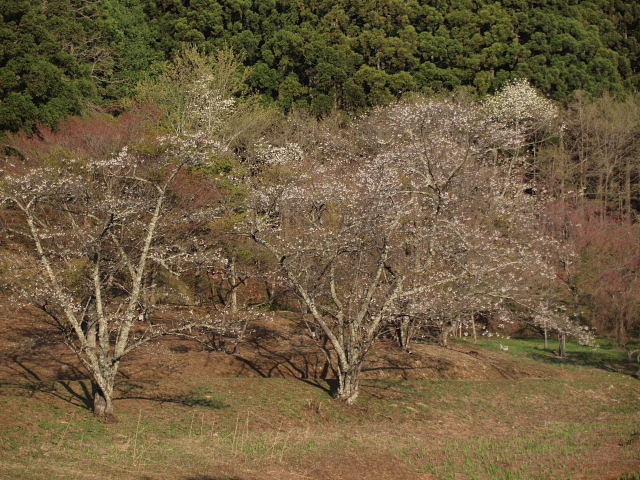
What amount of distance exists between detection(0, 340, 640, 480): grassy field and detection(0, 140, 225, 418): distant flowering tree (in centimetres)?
142

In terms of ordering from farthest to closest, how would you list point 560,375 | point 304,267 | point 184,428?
point 560,375 → point 304,267 → point 184,428

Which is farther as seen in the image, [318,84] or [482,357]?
[318,84]

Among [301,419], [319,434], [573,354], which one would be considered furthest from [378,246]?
[573,354]

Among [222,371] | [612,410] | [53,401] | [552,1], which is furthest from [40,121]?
[552,1]

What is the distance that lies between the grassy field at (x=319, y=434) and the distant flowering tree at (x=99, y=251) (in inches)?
55.8

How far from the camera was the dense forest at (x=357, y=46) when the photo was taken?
133 feet

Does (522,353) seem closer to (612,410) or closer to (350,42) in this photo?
(612,410)

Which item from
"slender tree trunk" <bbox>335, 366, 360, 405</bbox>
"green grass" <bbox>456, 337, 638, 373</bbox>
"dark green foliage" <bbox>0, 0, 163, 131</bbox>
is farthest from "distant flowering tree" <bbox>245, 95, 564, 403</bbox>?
"dark green foliage" <bbox>0, 0, 163, 131</bbox>

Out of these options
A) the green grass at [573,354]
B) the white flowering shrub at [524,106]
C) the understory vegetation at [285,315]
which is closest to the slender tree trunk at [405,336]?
the understory vegetation at [285,315]

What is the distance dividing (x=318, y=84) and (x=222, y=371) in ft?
96.5

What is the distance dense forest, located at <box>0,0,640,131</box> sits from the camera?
40688 millimetres

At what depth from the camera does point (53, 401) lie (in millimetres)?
14266

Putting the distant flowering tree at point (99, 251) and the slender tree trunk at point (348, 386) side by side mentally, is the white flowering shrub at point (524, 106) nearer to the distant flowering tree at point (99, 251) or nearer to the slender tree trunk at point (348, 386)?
the distant flowering tree at point (99, 251)

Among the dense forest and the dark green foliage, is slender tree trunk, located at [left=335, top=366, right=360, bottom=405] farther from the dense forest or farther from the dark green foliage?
the dense forest
